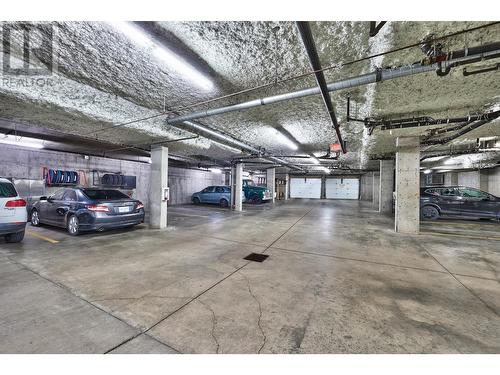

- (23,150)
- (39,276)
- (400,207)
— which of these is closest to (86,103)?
(39,276)

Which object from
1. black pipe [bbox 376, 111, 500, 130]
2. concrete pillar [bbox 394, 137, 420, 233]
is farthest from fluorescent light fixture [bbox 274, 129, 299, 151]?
concrete pillar [bbox 394, 137, 420, 233]

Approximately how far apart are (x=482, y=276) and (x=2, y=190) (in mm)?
8859

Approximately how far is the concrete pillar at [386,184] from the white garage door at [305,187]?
1293 cm

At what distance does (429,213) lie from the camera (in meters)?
9.25

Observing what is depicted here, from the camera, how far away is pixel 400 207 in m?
6.68

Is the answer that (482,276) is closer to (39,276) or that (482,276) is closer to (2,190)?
(39,276)

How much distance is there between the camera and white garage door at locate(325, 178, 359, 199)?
24.1m

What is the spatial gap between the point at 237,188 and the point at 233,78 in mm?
9147

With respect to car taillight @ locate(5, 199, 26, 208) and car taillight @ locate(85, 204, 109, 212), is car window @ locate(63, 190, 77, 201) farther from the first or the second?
car taillight @ locate(5, 199, 26, 208)

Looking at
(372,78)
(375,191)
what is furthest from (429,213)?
(372,78)

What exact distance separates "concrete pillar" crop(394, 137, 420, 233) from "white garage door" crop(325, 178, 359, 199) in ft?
60.8

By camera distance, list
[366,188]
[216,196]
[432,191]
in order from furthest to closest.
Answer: [366,188]
[216,196]
[432,191]

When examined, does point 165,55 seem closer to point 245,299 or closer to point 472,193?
point 245,299
